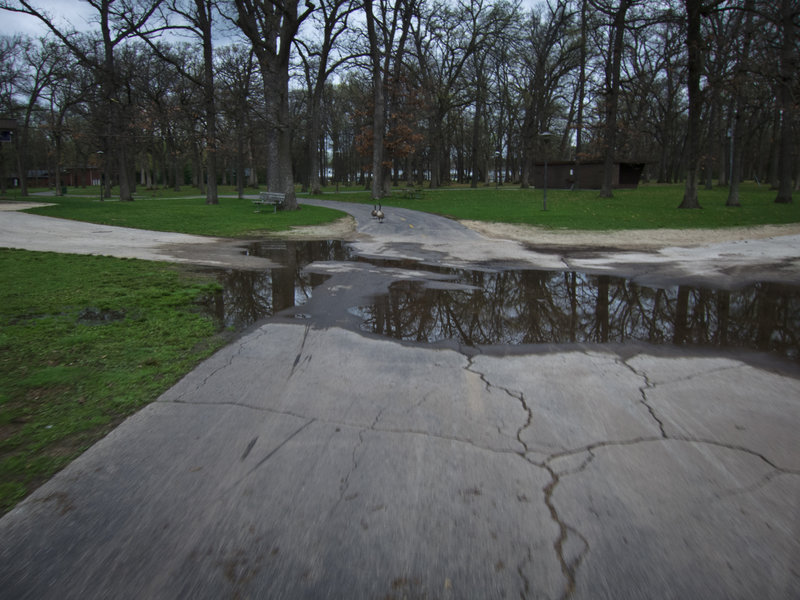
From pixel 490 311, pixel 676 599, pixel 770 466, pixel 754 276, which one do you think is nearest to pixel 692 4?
pixel 754 276

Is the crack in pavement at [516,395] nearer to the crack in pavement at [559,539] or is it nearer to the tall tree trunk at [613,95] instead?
the crack in pavement at [559,539]

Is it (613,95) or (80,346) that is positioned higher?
(613,95)

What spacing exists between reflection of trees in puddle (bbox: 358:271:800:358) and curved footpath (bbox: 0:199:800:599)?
105cm

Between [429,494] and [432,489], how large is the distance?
5 cm

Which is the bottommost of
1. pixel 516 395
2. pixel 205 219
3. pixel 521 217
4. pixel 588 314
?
pixel 516 395

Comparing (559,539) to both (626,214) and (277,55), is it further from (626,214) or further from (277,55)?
(277,55)

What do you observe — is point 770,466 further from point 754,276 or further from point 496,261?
point 496,261

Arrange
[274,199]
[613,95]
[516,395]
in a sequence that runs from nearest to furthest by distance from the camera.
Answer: [516,395], [274,199], [613,95]

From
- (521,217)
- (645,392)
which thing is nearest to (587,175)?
(521,217)

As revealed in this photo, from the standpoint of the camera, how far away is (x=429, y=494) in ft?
9.81

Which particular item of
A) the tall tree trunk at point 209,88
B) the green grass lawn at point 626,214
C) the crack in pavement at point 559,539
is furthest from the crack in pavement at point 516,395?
the tall tree trunk at point 209,88

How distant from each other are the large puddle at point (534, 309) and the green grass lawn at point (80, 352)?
0.75 meters

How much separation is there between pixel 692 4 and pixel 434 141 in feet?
81.9

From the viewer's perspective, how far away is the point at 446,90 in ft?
124
